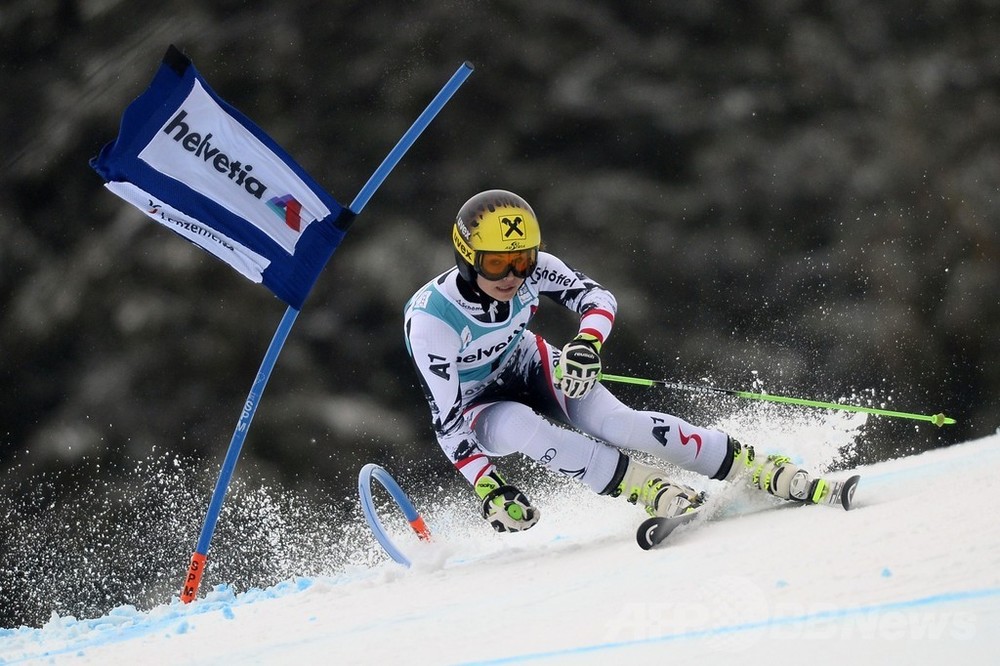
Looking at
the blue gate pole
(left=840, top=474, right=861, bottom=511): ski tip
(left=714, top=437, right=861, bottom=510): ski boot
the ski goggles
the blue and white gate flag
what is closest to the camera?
(left=840, top=474, right=861, bottom=511): ski tip

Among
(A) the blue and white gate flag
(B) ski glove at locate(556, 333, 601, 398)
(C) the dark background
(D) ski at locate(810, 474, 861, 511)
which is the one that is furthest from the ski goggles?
(C) the dark background

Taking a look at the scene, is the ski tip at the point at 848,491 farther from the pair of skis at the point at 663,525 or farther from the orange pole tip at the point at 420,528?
the orange pole tip at the point at 420,528

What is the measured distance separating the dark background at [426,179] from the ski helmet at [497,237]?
159 inches

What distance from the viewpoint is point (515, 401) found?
3992 millimetres

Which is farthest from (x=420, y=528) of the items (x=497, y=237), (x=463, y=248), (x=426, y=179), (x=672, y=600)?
(x=426, y=179)

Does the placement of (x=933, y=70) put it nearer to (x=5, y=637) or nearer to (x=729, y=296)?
(x=729, y=296)

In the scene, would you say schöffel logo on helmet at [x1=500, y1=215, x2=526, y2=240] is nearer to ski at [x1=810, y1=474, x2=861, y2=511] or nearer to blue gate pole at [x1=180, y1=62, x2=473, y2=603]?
blue gate pole at [x1=180, y1=62, x2=473, y2=603]

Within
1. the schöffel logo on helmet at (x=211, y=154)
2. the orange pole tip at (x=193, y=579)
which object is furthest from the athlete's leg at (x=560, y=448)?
the orange pole tip at (x=193, y=579)

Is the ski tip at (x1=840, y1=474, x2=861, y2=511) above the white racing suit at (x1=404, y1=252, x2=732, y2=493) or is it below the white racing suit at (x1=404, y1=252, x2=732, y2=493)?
above

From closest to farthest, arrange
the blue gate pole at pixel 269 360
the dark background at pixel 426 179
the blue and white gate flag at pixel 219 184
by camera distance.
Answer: the blue and white gate flag at pixel 219 184 → the blue gate pole at pixel 269 360 → the dark background at pixel 426 179

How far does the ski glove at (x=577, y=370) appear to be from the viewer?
3529 millimetres

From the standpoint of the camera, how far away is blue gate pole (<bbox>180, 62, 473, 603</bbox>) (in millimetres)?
4148

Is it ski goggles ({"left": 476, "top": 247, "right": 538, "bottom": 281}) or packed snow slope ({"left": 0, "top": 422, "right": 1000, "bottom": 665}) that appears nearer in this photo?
packed snow slope ({"left": 0, "top": 422, "right": 1000, "bottom": 665})

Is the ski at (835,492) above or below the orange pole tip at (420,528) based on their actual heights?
above
